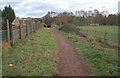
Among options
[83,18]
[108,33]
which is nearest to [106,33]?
[108,33]

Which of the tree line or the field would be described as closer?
the field

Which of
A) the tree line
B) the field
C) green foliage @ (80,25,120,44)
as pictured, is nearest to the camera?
the field

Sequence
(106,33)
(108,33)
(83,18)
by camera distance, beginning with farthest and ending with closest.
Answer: (83,18), (108,33), (106,33)

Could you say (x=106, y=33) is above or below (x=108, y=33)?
above

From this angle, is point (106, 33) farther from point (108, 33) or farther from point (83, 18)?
point (83, 18)

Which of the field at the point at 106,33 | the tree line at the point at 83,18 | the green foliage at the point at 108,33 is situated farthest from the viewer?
the tree line at the point at 83,18

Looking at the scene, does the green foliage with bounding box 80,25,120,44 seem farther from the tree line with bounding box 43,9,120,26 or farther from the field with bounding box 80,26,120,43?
the tree line with bounding box 43,9,120,26

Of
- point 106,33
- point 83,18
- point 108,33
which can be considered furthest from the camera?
point 83,18

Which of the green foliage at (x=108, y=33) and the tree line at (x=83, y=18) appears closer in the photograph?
the green foliage at (x=108, y=33)

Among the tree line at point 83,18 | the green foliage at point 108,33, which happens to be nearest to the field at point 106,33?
the green foliage at point 108,33

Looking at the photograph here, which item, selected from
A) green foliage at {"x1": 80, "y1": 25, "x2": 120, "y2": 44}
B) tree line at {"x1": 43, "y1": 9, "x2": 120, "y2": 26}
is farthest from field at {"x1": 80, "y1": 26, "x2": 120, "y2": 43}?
tree line at {"x1": 43, "y1": 9, "x2": 120, "y2": 26}

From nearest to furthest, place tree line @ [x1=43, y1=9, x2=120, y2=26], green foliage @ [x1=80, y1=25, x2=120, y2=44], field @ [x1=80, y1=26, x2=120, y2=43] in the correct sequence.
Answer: field @ [x1=80, y1=26, x2=120, y2=43] < green foliage @ [x1=80, y1=25, x2=120, y2=44] < tree line @ [x1=43, y1=9, x2=120, y2=26]

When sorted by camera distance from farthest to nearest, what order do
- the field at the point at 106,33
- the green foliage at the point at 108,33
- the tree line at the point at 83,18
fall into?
the tree line at the point at 83,18
the green foliage at the point at 108,33
the field at the point at 106,33

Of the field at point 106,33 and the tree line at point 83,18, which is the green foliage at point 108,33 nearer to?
the field at point 106,33
